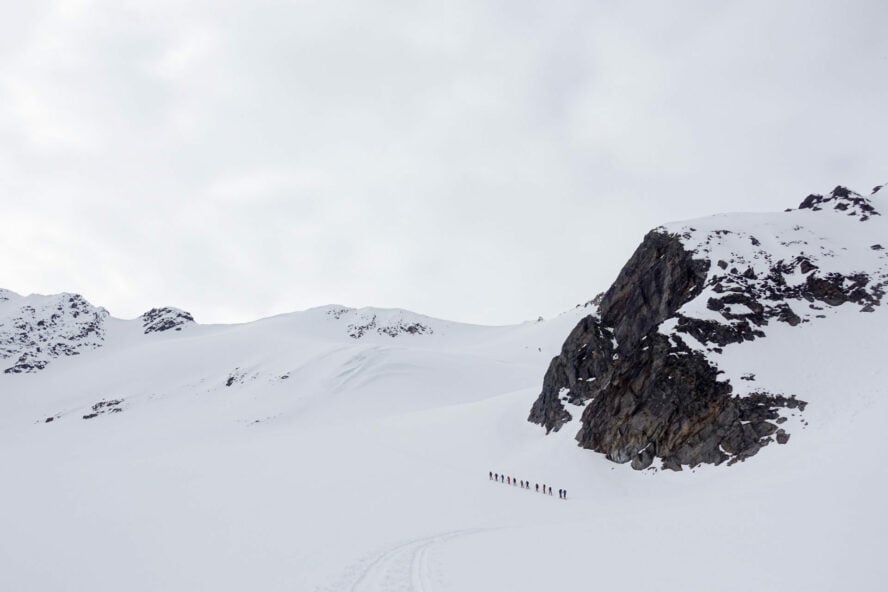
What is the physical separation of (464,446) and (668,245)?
991 inches

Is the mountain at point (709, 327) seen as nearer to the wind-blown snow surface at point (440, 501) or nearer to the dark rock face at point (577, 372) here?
the dark rock face at point (577, 372)

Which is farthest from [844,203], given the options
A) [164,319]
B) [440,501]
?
[164,319]

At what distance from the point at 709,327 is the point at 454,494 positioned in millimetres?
21596

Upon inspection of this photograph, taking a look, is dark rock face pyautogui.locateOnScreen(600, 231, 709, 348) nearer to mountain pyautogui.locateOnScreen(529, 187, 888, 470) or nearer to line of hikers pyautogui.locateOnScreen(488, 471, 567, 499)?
mountain pyautogui.locateOnScreen(529, 187, 888, 470)

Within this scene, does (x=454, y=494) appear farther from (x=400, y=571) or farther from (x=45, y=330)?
(x=45, y=330)

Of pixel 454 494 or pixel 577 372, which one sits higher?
pixel 577 372

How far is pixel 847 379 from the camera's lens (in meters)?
30.9

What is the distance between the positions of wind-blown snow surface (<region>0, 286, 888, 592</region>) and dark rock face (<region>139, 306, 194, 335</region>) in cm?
8616

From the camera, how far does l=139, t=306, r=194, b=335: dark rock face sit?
153 meters

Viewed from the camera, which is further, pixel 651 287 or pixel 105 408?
pixel 105 408

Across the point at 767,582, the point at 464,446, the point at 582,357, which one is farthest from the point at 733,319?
the point at 767,582

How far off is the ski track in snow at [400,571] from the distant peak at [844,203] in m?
50.3

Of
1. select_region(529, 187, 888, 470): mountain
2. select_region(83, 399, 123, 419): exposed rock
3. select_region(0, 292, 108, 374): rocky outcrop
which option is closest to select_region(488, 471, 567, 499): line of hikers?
select_region(529, 187, 888, 470): mountain

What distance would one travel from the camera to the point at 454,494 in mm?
31953
